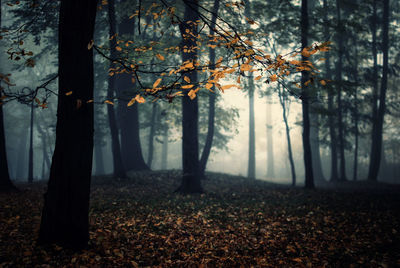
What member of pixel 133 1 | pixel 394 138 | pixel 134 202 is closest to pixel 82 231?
pixel 134 202

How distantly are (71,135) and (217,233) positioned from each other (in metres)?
3.50

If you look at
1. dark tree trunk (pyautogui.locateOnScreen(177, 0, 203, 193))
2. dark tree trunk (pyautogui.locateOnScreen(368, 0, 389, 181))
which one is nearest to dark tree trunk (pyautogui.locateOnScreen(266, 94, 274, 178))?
dark tree trunk (pyautogui.locateOnScreen(368, 0, 389, 181))

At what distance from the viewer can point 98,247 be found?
413cm

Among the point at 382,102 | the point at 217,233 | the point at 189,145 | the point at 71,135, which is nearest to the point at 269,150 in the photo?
the point at 382,102

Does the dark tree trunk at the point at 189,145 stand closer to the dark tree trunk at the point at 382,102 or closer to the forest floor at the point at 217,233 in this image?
the forest floor at the point at 217,233

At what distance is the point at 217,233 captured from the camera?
535cm

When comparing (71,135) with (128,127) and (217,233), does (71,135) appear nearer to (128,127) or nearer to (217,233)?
(217,233)

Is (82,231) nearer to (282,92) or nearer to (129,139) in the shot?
(129,139)

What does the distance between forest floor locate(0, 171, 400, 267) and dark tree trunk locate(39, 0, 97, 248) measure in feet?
1.17

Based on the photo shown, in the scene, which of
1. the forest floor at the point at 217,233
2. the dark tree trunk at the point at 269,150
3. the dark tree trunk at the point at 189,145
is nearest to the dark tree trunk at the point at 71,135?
the forest floor at the point at 217,233

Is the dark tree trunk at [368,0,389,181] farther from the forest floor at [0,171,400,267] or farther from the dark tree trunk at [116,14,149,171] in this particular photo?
the dark tree trunk at [116,14,149,171]

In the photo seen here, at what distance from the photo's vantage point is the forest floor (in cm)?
397

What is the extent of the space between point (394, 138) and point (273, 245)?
31.6 meters

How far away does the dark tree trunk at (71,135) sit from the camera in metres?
3.78
